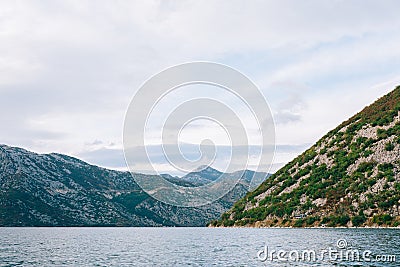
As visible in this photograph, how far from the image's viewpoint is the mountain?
145 meters

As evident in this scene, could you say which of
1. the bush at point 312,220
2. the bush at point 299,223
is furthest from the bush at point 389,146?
the bush at point 299,223

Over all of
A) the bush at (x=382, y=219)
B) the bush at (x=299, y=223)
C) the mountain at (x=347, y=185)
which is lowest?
the bush at (x=299, y=223)

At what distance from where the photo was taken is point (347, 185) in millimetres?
160500

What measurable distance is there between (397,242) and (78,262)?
182 feet

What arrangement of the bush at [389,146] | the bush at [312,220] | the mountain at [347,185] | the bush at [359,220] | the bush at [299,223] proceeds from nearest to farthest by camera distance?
the bush at [359,220] < the mountain at [347,185] < the bush at [312,220] < the bush at [389,146] < the bush at [299,223]

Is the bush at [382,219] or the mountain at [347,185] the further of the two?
the mountain at [347,185]

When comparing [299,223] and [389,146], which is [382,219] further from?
[389,146]

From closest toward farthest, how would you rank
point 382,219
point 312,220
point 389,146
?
1. point 382,219
2. point 312,220
3. point 389,146

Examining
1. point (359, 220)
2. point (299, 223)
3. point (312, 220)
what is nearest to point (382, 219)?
point (359, 220)

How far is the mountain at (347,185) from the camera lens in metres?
145

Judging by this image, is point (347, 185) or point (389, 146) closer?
point (347, 185)

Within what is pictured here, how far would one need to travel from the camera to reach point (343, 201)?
154625 mm

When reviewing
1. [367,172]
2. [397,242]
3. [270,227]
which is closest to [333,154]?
[367,172]

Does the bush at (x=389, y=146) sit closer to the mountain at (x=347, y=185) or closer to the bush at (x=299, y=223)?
the mountain at (x=347, y=185)
